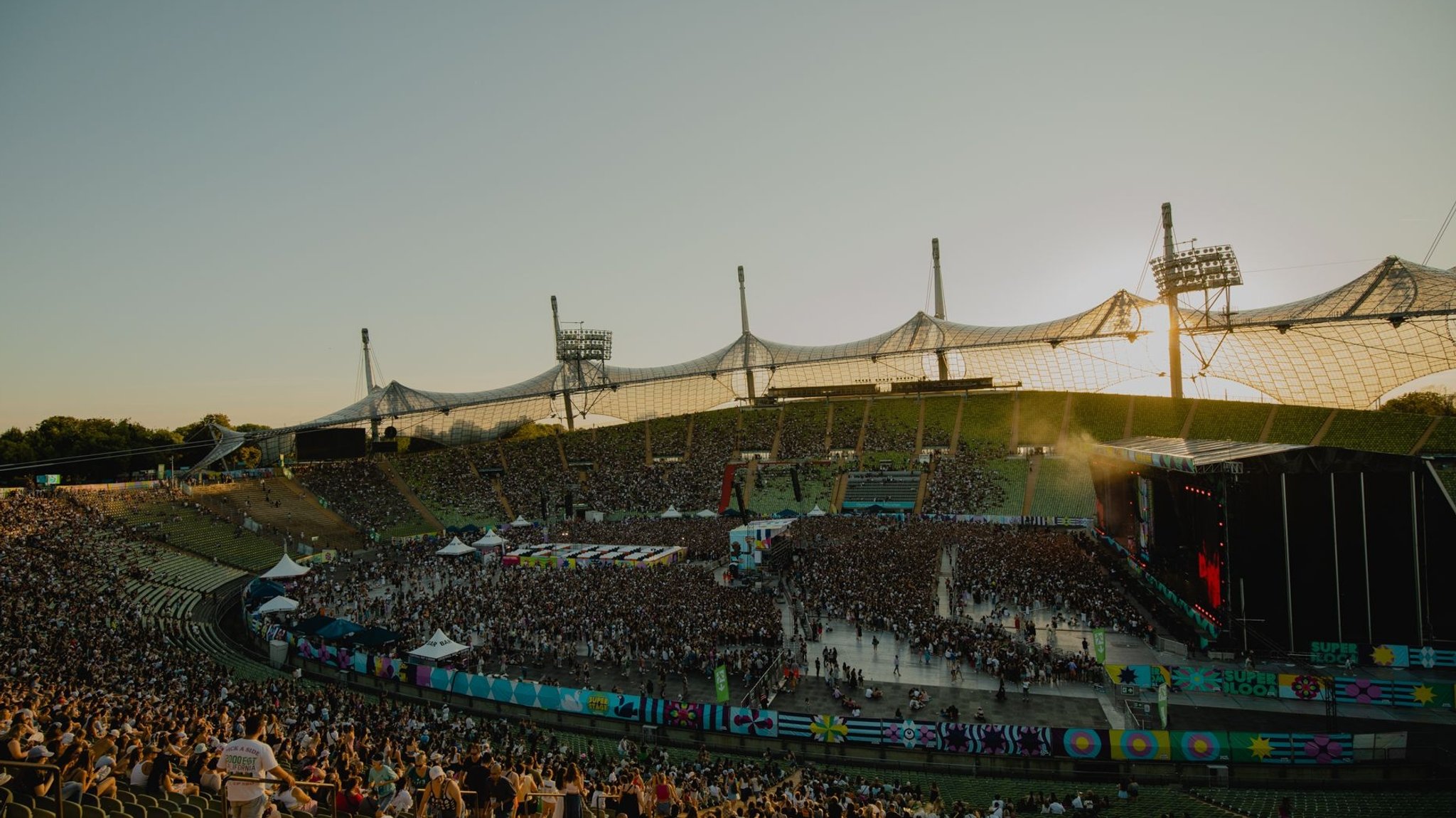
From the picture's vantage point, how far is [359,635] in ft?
62.2

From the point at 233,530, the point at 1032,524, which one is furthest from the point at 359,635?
the point at 1032,524

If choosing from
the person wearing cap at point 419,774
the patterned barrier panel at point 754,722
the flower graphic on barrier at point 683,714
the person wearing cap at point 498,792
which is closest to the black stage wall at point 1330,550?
the patterned barrier panel at point 754,722

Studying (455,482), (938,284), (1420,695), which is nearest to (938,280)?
(938,284)

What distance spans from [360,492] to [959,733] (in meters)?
40.6

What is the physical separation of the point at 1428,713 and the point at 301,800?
19.2m

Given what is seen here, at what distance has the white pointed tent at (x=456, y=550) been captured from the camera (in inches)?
1231

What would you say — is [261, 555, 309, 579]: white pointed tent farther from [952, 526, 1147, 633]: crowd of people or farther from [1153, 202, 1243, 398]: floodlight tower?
[1153, 202, 1243, 398]: floodlight tower

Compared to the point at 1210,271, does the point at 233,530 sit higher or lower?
lower

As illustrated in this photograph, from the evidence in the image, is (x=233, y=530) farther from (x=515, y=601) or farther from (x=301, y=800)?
(x=301, y=800)

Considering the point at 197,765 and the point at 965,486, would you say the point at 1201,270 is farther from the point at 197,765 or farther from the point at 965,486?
the point at 197,765

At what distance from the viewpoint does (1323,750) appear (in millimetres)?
12617

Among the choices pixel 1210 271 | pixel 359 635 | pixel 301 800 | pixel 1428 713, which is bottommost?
pixel 1428 713

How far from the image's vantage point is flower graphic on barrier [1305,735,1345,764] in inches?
495

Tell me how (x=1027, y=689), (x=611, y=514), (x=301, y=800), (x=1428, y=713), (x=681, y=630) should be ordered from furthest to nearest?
1. (x=611, y=514)
2. (x=681, y=630)
3. (x=1027, y=689)
4. (x=1428, y=713)
5. (x=301, y=800)
